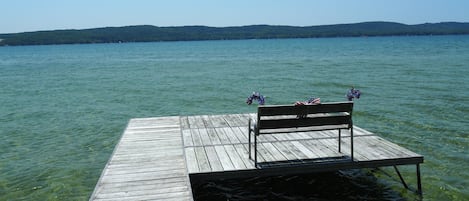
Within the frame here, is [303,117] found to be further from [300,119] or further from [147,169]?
[147,169]

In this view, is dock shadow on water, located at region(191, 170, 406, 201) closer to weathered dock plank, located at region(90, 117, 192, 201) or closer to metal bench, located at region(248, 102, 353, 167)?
weathered dock plank, located at region(90, 117, 192, 201)

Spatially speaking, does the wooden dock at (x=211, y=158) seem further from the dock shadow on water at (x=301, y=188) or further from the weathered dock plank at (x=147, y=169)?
the dock shadow on water at (x=301, y=188)

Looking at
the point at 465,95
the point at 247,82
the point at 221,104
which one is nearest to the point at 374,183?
the point at 221,104

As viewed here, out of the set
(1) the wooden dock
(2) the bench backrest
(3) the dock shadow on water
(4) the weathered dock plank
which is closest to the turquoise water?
(3) the dock shadow on water

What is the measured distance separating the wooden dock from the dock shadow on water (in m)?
0.79

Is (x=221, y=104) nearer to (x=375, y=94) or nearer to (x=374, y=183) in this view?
(x=375, y=94)

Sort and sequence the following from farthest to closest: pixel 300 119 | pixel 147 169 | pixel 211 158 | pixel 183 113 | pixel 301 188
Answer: pixel 183 113
pixel 301 188
pixel 211 158
pixel 147 169
pixel 300 119

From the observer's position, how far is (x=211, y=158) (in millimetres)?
7578

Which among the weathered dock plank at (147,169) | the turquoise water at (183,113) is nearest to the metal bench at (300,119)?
the weathered dock plank at (147,169)

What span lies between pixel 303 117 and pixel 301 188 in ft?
6.29

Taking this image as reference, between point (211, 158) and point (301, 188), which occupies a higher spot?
point (211, 158)

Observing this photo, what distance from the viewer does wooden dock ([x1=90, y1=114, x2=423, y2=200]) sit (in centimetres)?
665

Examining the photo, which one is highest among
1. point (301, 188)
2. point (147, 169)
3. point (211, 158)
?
point (211, 158)

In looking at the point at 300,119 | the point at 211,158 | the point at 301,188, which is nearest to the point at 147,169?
the point at 211,158
